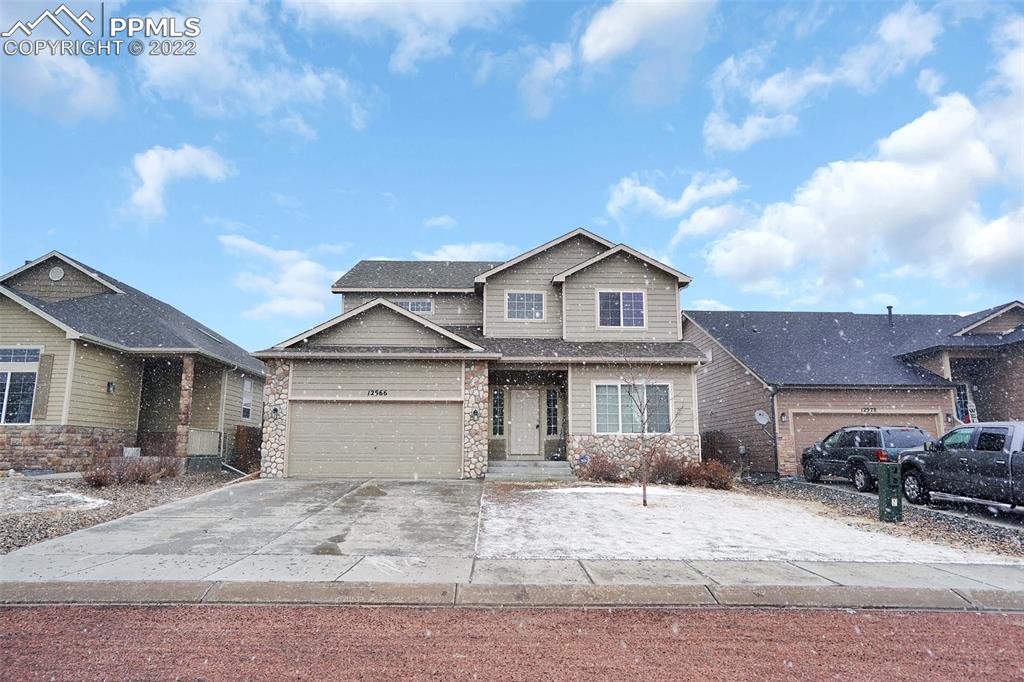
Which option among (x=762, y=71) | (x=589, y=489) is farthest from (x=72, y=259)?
(x=762, y=71)

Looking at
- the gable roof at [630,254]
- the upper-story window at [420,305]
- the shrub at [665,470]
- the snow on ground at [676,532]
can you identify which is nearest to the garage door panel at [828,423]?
the shrub at [665,470]

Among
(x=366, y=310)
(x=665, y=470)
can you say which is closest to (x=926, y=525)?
(x=665, y=470)

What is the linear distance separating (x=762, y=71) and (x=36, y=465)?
866 inches

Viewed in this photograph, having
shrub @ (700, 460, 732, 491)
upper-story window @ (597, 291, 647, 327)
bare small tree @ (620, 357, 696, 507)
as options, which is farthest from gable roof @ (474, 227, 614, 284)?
shrub @ (700, 460, 732, 491)

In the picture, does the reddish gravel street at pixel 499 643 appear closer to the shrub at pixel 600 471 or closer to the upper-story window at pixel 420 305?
the shrub at pixel 600 471

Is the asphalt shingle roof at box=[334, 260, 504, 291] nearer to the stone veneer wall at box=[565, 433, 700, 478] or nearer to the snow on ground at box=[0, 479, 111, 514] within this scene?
the stone veneer wall at box=[565, 433, 700, 478]

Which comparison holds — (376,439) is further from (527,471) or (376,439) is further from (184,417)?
(184,417)

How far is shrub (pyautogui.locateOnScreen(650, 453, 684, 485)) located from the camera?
48.4ft

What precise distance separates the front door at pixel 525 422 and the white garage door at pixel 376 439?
2.61 meters

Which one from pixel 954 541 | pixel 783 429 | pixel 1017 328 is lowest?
pixel 954 541

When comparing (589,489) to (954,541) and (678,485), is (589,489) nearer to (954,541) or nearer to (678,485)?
(678,485)

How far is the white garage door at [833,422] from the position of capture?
58.0ft

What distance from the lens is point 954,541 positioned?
7922 mm

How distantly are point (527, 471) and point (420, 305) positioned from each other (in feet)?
23.4
